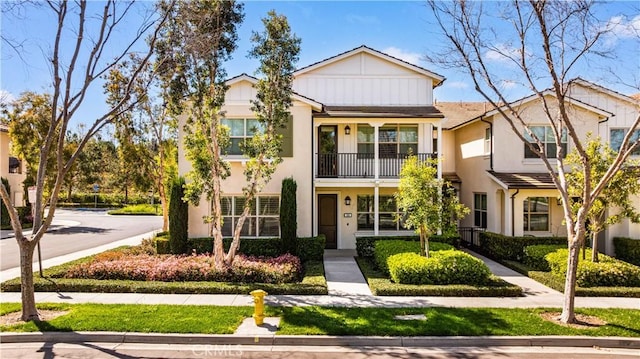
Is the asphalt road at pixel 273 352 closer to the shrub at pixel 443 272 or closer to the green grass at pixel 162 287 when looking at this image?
the green grass at pixel 162 287

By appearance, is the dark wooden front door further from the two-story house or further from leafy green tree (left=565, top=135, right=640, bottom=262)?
leafy green tree (left=565, top=135, right=640, bottom=262)

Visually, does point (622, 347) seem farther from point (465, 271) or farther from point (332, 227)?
point (332, 227)

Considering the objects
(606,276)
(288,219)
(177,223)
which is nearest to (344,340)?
(288,219)

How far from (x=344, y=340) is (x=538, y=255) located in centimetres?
931

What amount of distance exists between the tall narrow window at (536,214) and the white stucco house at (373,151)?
1.7 inches

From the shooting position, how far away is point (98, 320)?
8203mm

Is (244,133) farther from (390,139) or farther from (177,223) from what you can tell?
(390,139)

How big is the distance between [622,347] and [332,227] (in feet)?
38.5

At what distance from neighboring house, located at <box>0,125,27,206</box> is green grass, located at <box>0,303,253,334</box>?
23896 millimetres

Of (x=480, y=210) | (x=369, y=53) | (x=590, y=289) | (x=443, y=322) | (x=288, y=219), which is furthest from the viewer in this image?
(x=480, y=210)

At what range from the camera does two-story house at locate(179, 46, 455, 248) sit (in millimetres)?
15930

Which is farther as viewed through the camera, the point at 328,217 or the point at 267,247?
the point at 328,217

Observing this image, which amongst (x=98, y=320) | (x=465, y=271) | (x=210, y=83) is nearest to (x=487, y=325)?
(x=465, y=271)

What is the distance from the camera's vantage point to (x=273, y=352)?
711 centimetres
